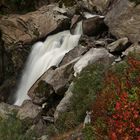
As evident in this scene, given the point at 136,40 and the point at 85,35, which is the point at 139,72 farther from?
the point at 85,35

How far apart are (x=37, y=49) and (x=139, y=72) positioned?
15.3 metres

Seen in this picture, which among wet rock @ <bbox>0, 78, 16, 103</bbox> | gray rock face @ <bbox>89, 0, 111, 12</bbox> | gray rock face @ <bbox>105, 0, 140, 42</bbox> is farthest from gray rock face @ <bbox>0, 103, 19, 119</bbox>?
gray rock face @ <bbox>89, 0, 111, 12</bbox>

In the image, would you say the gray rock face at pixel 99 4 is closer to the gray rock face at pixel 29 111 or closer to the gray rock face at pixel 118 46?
the gray rock face at pixel 118 46

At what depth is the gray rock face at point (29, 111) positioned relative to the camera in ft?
55.5

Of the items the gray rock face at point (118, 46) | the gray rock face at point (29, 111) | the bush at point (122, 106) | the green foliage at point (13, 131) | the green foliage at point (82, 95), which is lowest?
the gray rock face at point (29, 111)

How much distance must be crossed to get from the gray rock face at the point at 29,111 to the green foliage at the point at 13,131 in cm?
111

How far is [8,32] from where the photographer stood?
26.1 metres

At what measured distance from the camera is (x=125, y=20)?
20000 mm

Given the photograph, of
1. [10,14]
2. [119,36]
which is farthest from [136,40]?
[10,14]

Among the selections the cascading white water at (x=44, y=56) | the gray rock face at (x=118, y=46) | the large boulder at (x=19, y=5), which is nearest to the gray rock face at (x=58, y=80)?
the gray rock face at (x=118, y=46)

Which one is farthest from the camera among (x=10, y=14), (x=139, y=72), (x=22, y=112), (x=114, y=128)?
(x=10, y=14)

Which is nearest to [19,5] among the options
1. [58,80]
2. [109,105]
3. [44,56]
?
[44,56]

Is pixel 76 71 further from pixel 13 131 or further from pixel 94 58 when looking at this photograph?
pixel 13 131

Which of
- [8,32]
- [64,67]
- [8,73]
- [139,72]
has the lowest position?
[8,73]
